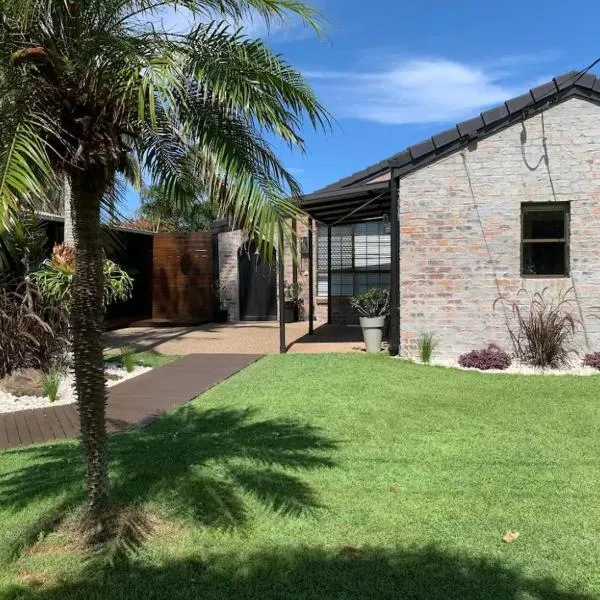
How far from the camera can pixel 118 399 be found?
26.8ft

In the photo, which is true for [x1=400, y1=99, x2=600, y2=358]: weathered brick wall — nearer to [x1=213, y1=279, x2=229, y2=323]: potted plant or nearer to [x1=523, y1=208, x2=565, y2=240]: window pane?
[x1=523, y1=208, x2=565, y2=240]: window pane

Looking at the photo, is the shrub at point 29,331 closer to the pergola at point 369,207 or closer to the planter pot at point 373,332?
the pergola at point 369,207

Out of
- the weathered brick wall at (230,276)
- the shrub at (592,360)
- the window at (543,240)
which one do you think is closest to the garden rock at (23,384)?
the window at (543,240)

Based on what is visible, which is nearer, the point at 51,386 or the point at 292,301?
the point at 51,386

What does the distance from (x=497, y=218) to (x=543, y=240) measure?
2.80 ft

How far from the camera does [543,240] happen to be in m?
10.4

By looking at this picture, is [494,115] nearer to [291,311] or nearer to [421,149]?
[421,149]

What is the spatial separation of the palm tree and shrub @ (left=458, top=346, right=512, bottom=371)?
22.3 feet

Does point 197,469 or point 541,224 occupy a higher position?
point 541,224

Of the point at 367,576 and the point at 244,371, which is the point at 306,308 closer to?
the point at 244,371

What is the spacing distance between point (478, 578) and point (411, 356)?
299 inches

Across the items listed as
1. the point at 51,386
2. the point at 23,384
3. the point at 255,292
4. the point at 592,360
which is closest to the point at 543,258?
the point at 592,360

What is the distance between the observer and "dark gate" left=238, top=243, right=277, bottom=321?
19141mm

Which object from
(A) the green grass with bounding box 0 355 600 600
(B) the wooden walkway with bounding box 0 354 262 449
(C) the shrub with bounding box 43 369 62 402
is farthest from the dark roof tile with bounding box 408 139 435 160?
(C) the shrub with bounding box 43 369 62 402
